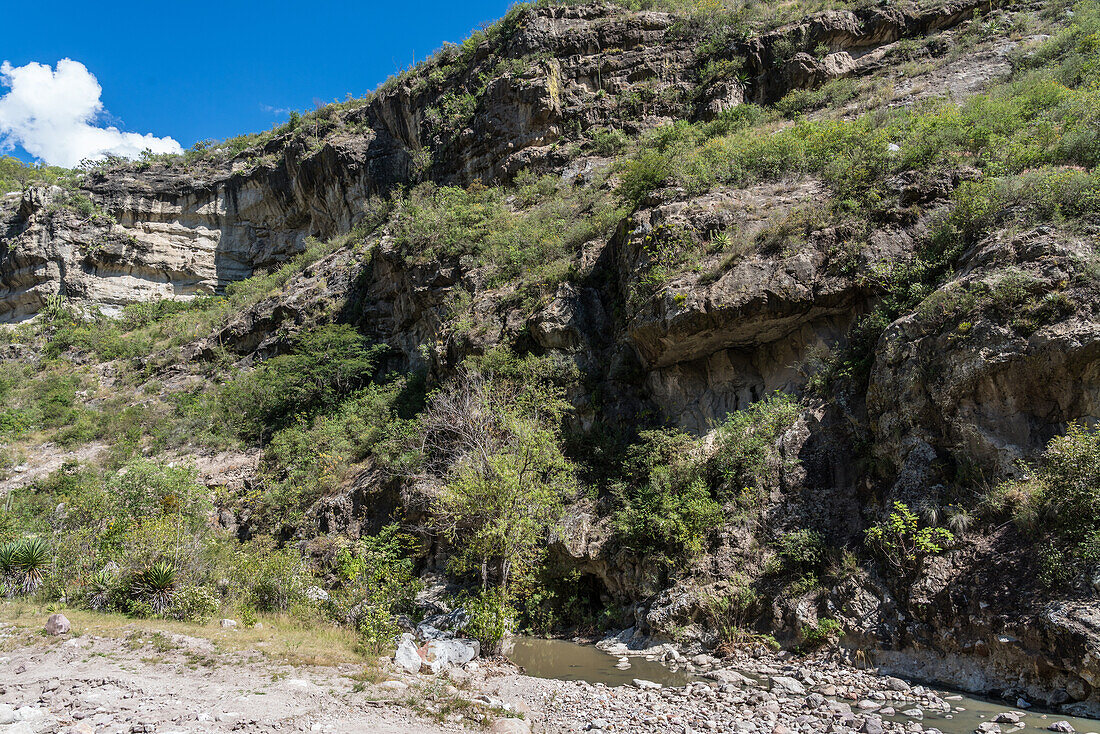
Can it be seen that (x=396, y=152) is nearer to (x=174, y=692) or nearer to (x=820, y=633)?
(x=174, y=692)

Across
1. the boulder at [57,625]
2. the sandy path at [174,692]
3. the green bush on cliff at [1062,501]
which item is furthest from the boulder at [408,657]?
the green bush on cliff at [1062,501]

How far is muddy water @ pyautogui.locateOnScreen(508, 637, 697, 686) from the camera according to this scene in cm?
958

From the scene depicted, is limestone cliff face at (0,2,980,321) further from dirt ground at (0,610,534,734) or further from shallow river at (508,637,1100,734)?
dirt ground at (0,610,534,734)

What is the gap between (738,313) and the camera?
559 inches

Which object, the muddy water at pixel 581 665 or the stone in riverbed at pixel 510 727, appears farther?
the muddy water at pixel 581 665

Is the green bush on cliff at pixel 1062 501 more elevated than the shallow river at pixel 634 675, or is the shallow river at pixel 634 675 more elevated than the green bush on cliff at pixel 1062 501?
the green bush on cliff at pixel 1062 501

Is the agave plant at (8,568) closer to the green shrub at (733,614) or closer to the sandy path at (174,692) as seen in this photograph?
the sandy path at (174,692)

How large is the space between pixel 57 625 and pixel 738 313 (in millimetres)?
16168

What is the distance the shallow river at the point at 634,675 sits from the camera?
6605 mm

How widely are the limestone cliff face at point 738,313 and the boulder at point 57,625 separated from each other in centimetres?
898

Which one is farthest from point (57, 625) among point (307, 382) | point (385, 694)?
point (307, 382)

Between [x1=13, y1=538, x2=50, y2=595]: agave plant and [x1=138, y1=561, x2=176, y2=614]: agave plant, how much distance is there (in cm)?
360

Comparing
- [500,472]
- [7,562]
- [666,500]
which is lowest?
[7,562]

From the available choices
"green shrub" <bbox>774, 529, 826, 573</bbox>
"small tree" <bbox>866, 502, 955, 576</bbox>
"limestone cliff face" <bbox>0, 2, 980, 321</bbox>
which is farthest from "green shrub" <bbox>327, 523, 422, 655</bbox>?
"limestone cliff face" <bbox>0, 2, 980, 321</bbox>
